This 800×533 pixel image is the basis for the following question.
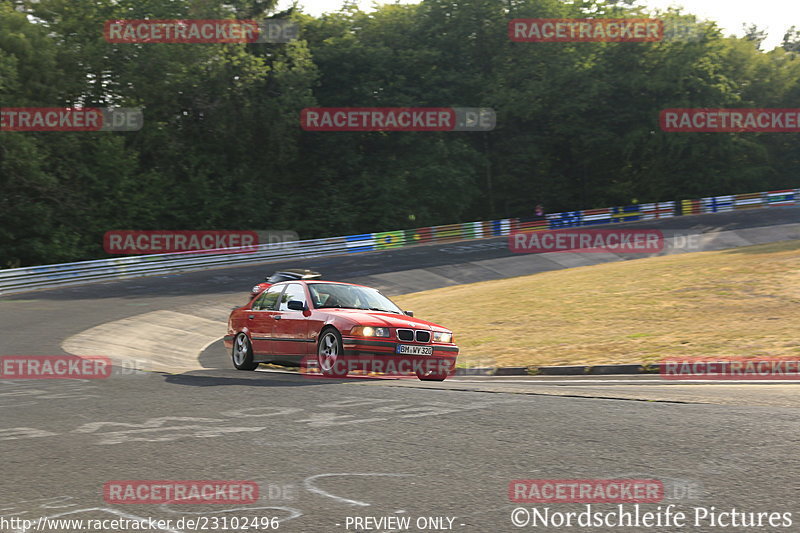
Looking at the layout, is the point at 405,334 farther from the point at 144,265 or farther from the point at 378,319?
the point at 144,265

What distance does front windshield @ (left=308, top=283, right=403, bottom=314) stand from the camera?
514 inches

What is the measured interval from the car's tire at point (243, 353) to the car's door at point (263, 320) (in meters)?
0.15

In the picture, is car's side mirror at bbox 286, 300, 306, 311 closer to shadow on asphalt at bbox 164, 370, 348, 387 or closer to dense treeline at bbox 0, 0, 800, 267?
shadow on asphalt at bbox 164, 370, 348, 387

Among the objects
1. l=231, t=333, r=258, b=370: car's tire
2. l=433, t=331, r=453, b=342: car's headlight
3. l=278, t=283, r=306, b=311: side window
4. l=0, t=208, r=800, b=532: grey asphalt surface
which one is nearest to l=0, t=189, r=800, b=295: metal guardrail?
l=231, t=333, r=258, b=370: car's tire

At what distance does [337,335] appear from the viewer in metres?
11.9

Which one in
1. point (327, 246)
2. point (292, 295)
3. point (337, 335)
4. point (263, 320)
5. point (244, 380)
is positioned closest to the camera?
point (244, 380)

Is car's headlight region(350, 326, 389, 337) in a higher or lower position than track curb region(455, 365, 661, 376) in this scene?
higher

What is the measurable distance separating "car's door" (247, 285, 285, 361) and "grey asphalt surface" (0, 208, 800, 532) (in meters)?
1.89

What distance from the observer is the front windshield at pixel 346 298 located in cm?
1305

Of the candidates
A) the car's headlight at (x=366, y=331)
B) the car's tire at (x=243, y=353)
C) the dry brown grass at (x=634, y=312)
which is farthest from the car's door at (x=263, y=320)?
the dry brown grass at (x=634, y=312)

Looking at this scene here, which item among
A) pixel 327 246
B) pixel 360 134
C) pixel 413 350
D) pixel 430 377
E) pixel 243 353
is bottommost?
pixel 430 377

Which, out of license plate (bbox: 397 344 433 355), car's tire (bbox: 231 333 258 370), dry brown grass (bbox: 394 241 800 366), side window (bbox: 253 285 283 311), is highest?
side window (bbox: 253 285 283 311)

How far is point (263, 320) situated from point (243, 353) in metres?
0.78

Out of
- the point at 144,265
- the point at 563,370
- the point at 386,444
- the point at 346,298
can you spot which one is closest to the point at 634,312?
the point at 563,370
